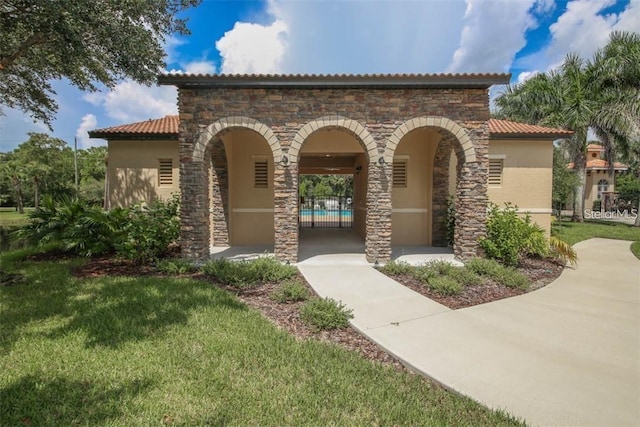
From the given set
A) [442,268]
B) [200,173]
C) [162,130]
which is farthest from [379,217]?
[162,130]

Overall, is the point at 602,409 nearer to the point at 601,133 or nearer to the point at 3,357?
the point at 3,357

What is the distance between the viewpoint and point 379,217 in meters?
8.34

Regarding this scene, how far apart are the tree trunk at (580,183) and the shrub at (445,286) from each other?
62.7ft

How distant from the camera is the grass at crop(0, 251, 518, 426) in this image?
2.64m

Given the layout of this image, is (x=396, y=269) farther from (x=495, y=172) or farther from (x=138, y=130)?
(x=138, y=130)

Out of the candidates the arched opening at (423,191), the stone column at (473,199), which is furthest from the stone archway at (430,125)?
the arched opening at (423,191)

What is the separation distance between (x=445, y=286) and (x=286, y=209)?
461cm

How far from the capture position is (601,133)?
59.1 feet

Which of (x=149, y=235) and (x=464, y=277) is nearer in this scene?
(x=464, y=277)

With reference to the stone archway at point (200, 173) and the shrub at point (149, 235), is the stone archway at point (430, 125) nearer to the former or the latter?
the stone archway at point (200, 173)

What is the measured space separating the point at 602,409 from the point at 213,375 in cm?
400

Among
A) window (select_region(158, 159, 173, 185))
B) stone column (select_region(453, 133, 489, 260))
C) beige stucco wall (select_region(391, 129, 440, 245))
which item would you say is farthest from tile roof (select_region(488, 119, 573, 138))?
window (select_region(158, 159, 173, 185))

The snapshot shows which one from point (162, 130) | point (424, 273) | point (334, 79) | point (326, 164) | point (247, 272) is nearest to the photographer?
point (247, 272)

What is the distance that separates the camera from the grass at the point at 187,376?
2.64 m
